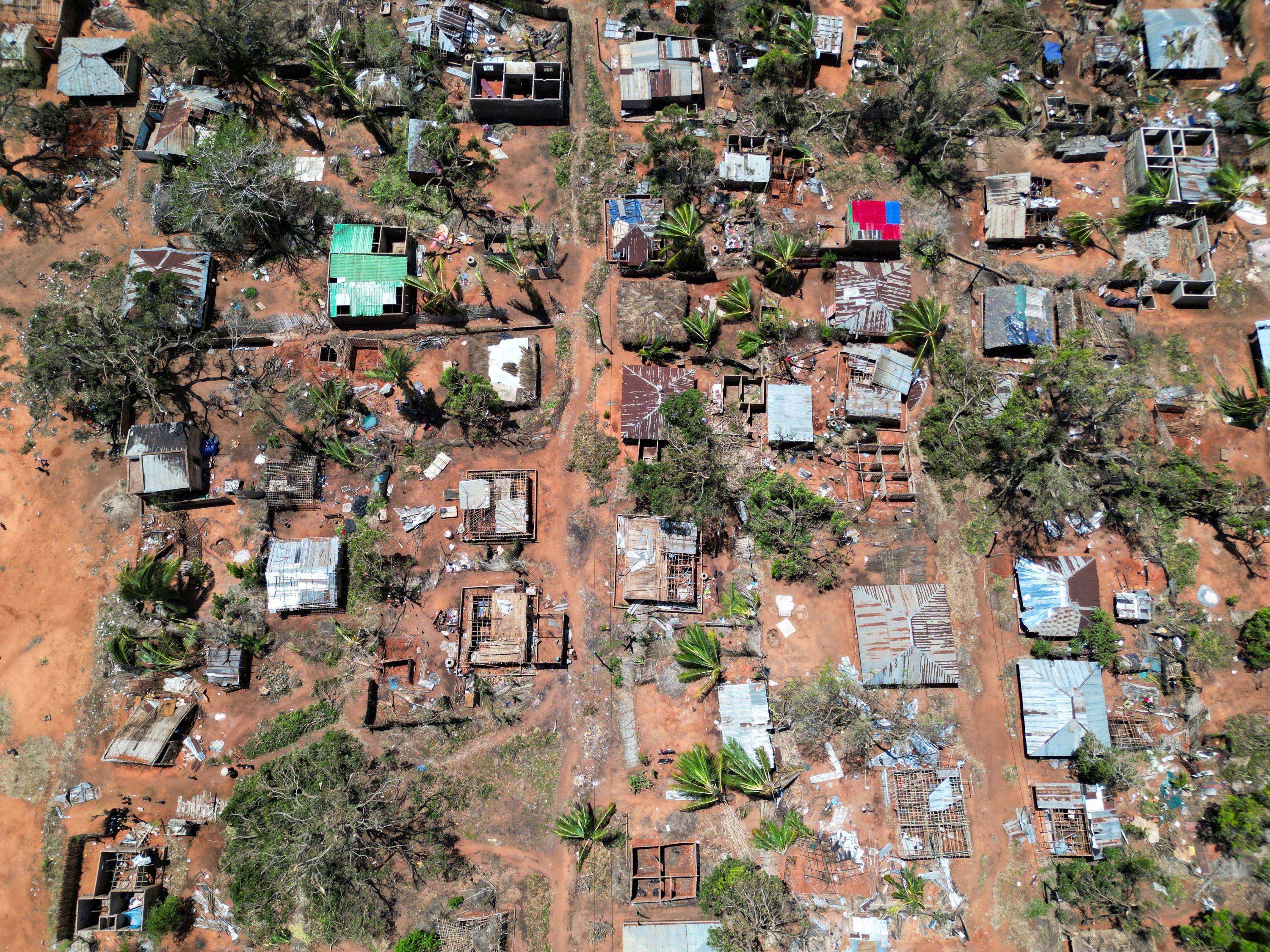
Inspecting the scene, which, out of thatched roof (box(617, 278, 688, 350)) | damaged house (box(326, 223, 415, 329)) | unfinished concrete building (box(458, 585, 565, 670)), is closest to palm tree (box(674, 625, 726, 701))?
unfinished concrete building (box(458, 585, 565, 670))

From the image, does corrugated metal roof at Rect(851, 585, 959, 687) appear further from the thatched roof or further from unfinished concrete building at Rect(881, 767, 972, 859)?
the thatched roof

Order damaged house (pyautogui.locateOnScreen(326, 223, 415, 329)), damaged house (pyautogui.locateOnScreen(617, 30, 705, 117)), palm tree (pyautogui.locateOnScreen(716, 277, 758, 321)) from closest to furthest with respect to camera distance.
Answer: palm tree (pyautogui.locateOnScreen(716, 277, 758, 321))
damaged house (pyautogui.locateOnScreen(326, 223, 415, 329))
damaged house (pyautogui.locateOnScreen(617, 30, 705, 117))

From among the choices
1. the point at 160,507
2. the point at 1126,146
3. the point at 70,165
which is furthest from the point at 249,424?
the point at 1126,146

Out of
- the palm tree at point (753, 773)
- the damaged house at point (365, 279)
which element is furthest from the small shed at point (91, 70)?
the palm tree at point (753, 773)

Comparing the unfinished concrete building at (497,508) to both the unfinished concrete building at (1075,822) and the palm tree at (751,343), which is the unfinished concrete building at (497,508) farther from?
the unfinished concrete building at (1075,822)

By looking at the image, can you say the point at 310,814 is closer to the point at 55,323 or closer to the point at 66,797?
the point at 66,797

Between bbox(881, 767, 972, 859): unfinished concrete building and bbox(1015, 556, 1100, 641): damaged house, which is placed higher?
bbox(1015, 556, 1100, 641): damaged house
